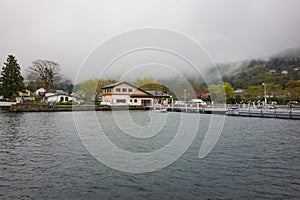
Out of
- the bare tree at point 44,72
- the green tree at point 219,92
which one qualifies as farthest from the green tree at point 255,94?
the bare tree at point 44,72

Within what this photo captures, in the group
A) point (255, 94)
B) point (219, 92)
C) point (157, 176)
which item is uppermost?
point (219, 92)

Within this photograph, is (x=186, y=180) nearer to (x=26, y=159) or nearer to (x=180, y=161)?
(x=180, y=161)

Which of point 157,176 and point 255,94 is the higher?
point 255,94

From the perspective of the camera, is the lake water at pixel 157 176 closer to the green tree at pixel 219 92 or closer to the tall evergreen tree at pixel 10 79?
the tall evergreen tree at pixel 10 79

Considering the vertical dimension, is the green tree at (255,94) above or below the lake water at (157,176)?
above

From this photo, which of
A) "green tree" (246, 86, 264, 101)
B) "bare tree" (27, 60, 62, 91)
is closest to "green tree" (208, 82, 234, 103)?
"green tree" (246, 86, 264, 101)

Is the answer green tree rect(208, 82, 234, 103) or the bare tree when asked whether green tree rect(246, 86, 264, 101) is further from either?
the bare tree

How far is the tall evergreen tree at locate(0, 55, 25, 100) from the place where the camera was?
45.3 meters

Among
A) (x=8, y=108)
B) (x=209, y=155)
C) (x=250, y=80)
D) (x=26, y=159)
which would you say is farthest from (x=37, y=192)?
(x=250, y=80)

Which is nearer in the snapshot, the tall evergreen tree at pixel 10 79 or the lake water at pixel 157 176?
the lake water at pixel 157 176

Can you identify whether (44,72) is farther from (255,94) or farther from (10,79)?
(255,94)

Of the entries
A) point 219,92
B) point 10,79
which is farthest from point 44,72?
point 219,92

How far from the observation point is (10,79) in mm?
45531

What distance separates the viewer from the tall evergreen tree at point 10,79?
4534 centimetres
